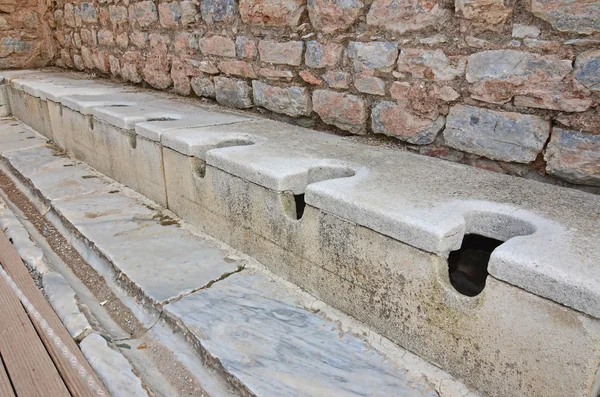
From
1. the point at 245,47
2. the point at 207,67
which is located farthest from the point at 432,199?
the point at 207,67

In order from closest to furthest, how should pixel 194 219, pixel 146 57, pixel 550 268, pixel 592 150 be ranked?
pixel 550 268 < pixel 592 150 < pixel 194 219 < pixel 146 57

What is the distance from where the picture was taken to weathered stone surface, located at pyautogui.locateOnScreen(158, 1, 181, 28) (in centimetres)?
416

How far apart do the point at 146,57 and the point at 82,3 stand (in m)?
1.81

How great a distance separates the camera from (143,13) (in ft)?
15.1

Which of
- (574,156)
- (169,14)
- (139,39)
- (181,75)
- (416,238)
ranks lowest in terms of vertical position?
(416,238)

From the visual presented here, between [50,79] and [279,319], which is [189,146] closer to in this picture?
[279,319]

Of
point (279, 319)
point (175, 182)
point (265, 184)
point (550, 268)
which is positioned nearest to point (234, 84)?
point (175, 182)

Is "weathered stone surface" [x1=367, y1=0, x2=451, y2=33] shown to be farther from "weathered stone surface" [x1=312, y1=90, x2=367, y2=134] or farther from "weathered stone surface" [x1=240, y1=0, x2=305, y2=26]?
"weathered stone surface" [x1=240, y1=0, x2=305, y2=26]

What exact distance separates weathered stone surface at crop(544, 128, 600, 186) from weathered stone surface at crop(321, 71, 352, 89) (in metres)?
1.25

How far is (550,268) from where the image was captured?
1.34m

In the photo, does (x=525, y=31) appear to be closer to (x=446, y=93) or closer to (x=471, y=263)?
(x=446, y=93)

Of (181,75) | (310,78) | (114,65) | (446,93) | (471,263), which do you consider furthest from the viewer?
(114,65)

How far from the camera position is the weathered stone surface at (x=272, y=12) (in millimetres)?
3119

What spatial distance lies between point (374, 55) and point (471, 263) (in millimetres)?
1291
